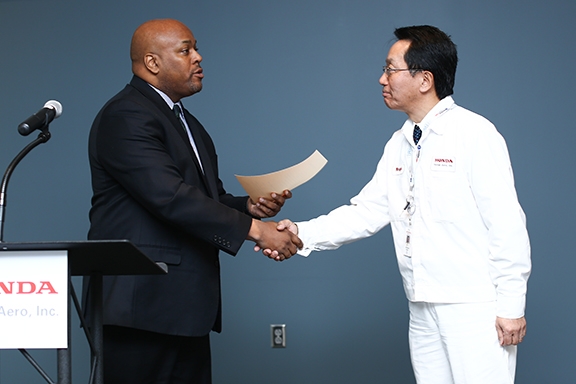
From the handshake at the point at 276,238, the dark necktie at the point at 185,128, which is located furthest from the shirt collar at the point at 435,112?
the dark necktie at the point at 185,128

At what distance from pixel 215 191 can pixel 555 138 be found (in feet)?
6.92

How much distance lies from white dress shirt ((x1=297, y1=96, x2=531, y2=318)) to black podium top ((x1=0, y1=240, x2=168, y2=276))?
911 millimetres

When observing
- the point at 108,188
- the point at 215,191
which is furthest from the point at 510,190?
the point at 108,188

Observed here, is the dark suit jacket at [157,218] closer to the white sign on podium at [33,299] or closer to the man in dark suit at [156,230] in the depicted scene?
the man in dark suit at [156,230]

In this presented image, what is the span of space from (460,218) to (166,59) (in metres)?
1.28

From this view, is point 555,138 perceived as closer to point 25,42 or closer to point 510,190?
point 510,190

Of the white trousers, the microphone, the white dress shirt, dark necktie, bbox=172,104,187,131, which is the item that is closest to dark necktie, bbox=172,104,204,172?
dark necktie, bbox=172,104,187,131

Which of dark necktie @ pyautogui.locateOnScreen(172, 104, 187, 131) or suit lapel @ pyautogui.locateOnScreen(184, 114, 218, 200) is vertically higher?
dark necktie @ pyautogui.locateOnScreen(172, 104, 187, 131)

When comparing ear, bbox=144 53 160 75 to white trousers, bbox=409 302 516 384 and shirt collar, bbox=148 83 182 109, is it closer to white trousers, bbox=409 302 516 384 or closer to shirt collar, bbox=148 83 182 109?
shirt collar, bbox=148 83 182 109

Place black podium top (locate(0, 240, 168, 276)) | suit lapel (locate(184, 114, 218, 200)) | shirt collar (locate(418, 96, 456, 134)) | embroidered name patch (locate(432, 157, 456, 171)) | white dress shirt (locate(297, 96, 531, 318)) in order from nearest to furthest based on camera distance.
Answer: black podium top (locate(0, 240, 168, 276)), white dress shirt (locate(297, 96, 531, 318)), embroidered name patch (locate(432, 157, 456, 171)), shirt collar (locate(418, 96, 456, 134)), suit lapel (locate(184, 114, 218, 200))

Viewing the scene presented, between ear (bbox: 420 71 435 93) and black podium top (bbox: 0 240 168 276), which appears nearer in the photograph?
black podium top (bbox: 0 240 168 276)

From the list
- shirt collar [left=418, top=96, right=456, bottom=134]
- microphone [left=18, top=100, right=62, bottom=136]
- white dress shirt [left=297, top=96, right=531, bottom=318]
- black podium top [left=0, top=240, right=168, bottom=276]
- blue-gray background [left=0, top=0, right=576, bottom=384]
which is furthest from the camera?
blue-gray background [left=0, top=0, right=576, bottom=384]

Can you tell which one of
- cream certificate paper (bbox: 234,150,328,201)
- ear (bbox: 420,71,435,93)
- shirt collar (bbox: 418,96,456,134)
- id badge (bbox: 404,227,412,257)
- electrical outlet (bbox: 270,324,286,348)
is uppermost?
ear (bbox: 420,71,435,93)

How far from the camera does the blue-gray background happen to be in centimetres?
355
